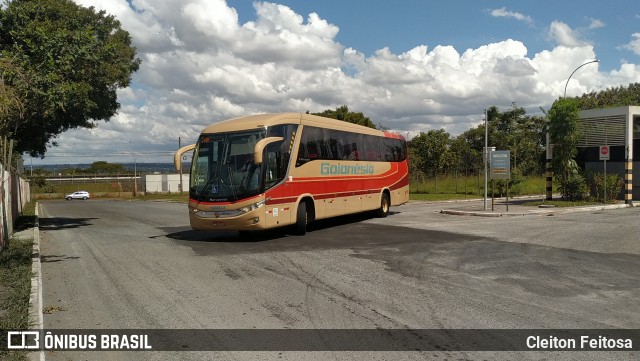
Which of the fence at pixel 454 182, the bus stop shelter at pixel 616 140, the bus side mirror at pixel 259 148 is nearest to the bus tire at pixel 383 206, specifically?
the bus side mirror at pixel 259 148

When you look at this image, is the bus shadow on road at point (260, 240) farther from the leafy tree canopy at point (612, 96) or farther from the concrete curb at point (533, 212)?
the leafy tree canopy at point (612, 96)

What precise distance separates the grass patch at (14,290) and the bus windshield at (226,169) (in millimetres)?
4424

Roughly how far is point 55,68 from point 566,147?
23.8 metres

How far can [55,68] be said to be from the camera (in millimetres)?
13891

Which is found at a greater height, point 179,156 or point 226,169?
point 179,156

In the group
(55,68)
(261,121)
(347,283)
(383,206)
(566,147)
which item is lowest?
(347,283)

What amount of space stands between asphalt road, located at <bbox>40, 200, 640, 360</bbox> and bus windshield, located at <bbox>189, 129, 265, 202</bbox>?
140cm

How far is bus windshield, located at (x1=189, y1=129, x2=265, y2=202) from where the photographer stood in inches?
554

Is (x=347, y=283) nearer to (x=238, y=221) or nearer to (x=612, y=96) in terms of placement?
(x=238, y=221)

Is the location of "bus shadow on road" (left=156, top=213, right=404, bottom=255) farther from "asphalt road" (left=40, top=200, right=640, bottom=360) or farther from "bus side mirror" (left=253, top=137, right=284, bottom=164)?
"bus side mirror" (left=253, top=137, right=284, bottom=164)

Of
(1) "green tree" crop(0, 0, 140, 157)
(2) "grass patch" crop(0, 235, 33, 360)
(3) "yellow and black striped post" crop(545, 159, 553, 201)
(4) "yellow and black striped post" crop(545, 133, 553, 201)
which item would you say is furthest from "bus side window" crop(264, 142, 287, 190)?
(3) "yellow and black striped post" crop(545, 159, 553, 201)

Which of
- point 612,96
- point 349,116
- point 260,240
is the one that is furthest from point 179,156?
point 612,96

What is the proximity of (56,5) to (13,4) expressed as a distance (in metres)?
1.29

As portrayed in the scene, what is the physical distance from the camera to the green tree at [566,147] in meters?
27.4
